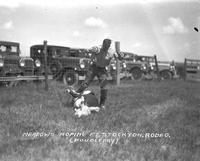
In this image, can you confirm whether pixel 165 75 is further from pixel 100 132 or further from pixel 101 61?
pixel 100 132

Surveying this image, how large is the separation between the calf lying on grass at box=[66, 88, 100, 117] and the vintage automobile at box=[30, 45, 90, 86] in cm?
748

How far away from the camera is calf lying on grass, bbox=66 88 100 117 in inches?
268

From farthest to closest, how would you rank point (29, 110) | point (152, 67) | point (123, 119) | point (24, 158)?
point (152, 67), point (29, 110), point (123, 119), point (24, 158)

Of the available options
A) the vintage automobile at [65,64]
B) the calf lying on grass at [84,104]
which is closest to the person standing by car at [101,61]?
the calf lying on grass at [84,104]

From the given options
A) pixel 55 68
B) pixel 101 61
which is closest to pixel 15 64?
pixel 55 68

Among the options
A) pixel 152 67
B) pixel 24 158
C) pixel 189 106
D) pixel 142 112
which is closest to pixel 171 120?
pixel 142 112

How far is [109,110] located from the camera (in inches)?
294

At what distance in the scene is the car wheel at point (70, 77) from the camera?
14.9 meters

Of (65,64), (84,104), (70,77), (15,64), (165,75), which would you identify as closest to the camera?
(84,104)

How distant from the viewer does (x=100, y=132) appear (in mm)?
5543

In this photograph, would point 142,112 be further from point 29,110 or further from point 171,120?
point 29,110

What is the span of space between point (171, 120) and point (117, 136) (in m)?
A: 1.81

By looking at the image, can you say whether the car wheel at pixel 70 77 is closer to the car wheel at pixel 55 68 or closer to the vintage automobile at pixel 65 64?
the vintage automobile at pixel 65 64

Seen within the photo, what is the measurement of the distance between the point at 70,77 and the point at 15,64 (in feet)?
8.03
